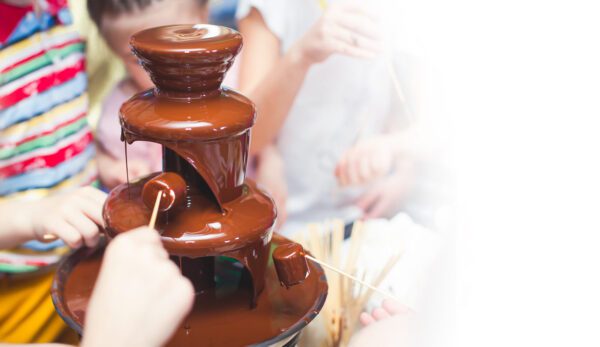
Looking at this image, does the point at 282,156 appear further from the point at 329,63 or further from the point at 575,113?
the point at 575,113

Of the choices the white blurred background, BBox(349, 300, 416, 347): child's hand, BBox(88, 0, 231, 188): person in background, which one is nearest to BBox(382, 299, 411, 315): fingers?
BBox(349, 300, 416, 347): child's hand

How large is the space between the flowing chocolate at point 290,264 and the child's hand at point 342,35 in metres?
0.54

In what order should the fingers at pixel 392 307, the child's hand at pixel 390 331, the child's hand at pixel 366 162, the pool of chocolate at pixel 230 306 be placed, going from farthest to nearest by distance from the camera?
the child's hand at pixel 366 162 → the fingers at pixel 392 307 → the child's hand at pixel 390 331 → the pool of chocolate at pixel 230 306

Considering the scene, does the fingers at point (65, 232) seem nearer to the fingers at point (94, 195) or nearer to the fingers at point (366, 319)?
the fingers at point (94, 195)

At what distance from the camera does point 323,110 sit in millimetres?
1382

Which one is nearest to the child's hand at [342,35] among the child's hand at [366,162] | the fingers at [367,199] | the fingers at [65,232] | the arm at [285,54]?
the arm at [285,54]

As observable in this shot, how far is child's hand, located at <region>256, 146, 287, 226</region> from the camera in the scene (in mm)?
1400

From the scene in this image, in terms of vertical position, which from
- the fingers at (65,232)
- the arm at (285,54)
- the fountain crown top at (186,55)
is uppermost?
the fountain crown top at (186,55)

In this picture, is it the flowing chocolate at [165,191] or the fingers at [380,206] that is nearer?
the flowing chocolate at [165,191]

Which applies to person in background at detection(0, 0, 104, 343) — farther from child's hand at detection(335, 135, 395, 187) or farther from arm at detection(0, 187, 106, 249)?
child's hand at detection(335, 135, 395, 187)

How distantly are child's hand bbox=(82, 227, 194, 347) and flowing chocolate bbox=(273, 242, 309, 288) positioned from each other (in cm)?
14

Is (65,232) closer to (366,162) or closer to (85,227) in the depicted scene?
(85,227)

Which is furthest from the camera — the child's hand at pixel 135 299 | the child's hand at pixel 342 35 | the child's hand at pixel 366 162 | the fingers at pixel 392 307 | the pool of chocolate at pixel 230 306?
the child's hand at pixel 366 162

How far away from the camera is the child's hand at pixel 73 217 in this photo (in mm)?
958
